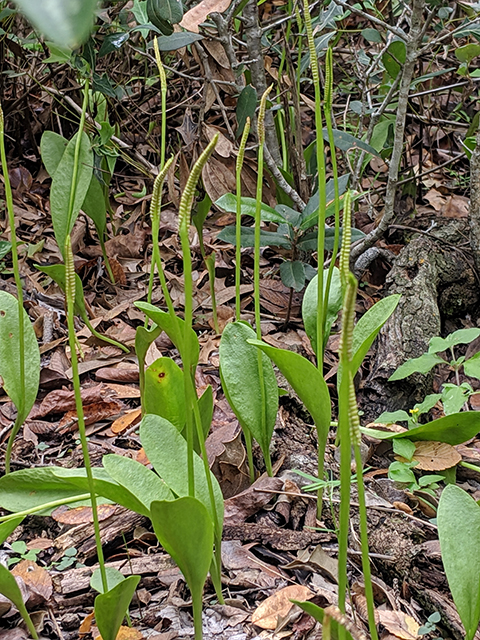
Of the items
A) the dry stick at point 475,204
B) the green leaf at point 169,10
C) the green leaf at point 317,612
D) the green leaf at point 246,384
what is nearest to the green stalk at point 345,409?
the green leaf at point 317,612

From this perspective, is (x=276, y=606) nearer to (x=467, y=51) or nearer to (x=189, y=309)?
(x=189, y=309)

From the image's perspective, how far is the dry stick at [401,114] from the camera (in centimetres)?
149

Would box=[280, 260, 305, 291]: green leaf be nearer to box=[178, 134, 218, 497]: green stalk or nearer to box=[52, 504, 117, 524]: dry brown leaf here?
box=[52, 504, 117, 524]: dry brown leaf

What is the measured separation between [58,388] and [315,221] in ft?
2.42

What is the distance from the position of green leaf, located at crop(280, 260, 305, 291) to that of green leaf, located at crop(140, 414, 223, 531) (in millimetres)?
799

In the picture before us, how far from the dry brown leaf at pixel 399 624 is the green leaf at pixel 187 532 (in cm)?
29

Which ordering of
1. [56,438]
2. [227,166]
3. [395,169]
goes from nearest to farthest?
[56,438] → [395,169] → [227,166]

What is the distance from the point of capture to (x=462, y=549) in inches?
30.4

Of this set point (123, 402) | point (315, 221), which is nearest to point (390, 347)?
point (315, 221)

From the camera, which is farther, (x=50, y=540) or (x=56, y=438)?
(x=56, y=438)

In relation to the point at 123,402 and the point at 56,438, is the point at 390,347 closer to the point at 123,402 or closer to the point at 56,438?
the point at 123,402

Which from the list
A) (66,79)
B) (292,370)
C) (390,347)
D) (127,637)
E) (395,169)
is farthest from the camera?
(66,79)

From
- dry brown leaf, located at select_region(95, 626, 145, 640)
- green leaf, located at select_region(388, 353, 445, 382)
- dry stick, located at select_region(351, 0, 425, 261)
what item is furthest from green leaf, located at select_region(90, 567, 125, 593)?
dry stick, located at select_region(351, 0, 425, 261)

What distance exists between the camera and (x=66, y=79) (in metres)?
2.35
